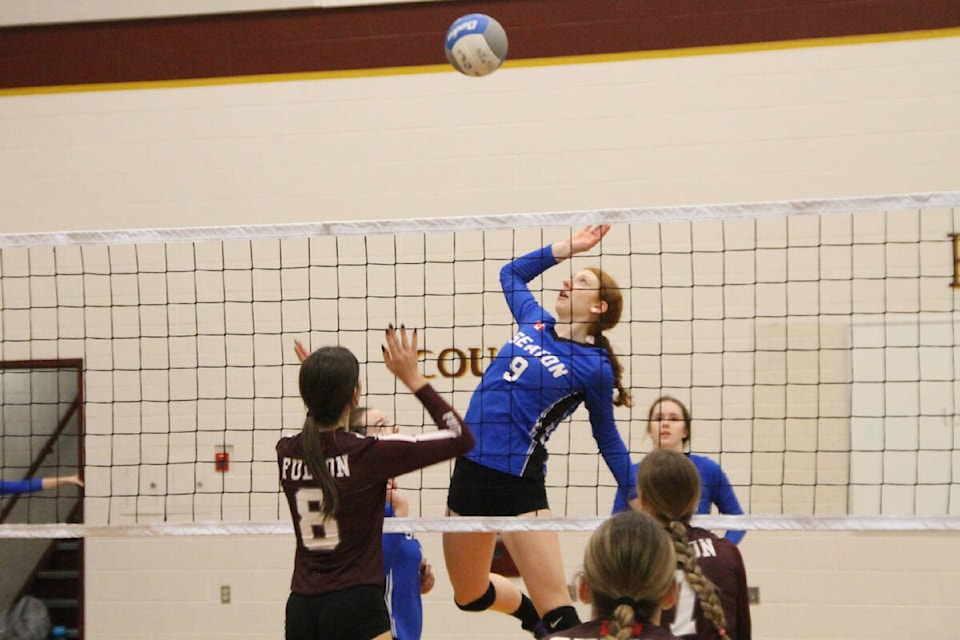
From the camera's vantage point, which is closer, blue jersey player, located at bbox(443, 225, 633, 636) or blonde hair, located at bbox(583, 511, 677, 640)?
blonde hair, located at bbox(583, 511, 677, 640)

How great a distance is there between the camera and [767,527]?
15.8 ft

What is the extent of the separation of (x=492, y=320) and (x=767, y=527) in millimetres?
3388

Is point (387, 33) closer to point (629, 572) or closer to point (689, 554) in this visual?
point (689, 554)

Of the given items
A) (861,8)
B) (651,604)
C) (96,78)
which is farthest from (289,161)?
(651,604)

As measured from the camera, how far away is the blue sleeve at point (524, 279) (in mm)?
5168

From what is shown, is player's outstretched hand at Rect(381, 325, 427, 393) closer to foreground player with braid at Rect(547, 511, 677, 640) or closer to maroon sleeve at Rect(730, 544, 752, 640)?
maroon sleeve at Rect(730, 544, 752, 640)

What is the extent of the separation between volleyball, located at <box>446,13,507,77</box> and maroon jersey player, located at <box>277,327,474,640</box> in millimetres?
2821

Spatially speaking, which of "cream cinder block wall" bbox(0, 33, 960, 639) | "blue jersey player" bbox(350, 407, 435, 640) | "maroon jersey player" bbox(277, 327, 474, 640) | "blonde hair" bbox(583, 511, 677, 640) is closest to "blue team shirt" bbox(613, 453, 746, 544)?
"blue jersey player" bbox(350, 407, 435, 640)

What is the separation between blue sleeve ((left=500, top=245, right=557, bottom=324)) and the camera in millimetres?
5168

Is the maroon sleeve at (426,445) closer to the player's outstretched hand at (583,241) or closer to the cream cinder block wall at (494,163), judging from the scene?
the player's outstretched hand at (583,241)

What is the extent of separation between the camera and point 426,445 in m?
3.76

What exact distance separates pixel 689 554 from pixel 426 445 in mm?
1037

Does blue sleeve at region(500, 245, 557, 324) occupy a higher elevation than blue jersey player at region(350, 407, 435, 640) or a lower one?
higher

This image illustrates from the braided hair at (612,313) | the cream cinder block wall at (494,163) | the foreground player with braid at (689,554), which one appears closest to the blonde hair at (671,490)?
the foreground player with braid at (689,554)
